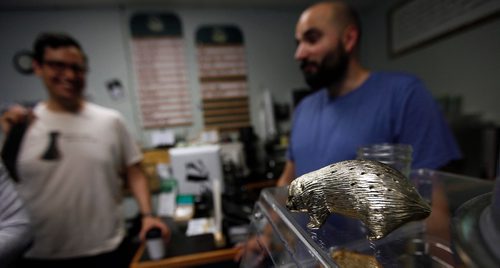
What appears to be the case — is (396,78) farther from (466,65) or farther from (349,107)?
(466,65)

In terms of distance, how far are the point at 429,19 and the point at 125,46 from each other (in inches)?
111

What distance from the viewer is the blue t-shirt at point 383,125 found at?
0.70 m

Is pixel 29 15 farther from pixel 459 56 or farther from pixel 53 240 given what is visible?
pixel 459 56

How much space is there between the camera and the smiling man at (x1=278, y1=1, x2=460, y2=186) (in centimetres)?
71

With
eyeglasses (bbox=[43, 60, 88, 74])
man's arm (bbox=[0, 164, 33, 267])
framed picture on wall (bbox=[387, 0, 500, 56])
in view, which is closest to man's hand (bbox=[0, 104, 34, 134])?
eyeglasses (bbox=[43, 60, 88, 74])

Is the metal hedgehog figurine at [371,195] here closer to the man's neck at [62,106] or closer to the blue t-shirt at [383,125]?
the blue t-shirt at [383,125]

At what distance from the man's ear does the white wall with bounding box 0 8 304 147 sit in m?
1.80

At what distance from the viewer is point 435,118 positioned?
0.73 meters

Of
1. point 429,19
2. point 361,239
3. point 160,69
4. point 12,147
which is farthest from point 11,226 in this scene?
point 429,19

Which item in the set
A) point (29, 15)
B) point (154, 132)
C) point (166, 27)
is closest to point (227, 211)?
point (154, 132)

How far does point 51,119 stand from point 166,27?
1705mm

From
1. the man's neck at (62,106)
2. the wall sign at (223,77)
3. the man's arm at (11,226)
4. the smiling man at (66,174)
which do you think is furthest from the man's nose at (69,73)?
the wall sign at (223,77)

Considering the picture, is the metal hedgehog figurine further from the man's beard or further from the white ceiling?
the white ceiling

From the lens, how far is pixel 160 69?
2.44 meters
